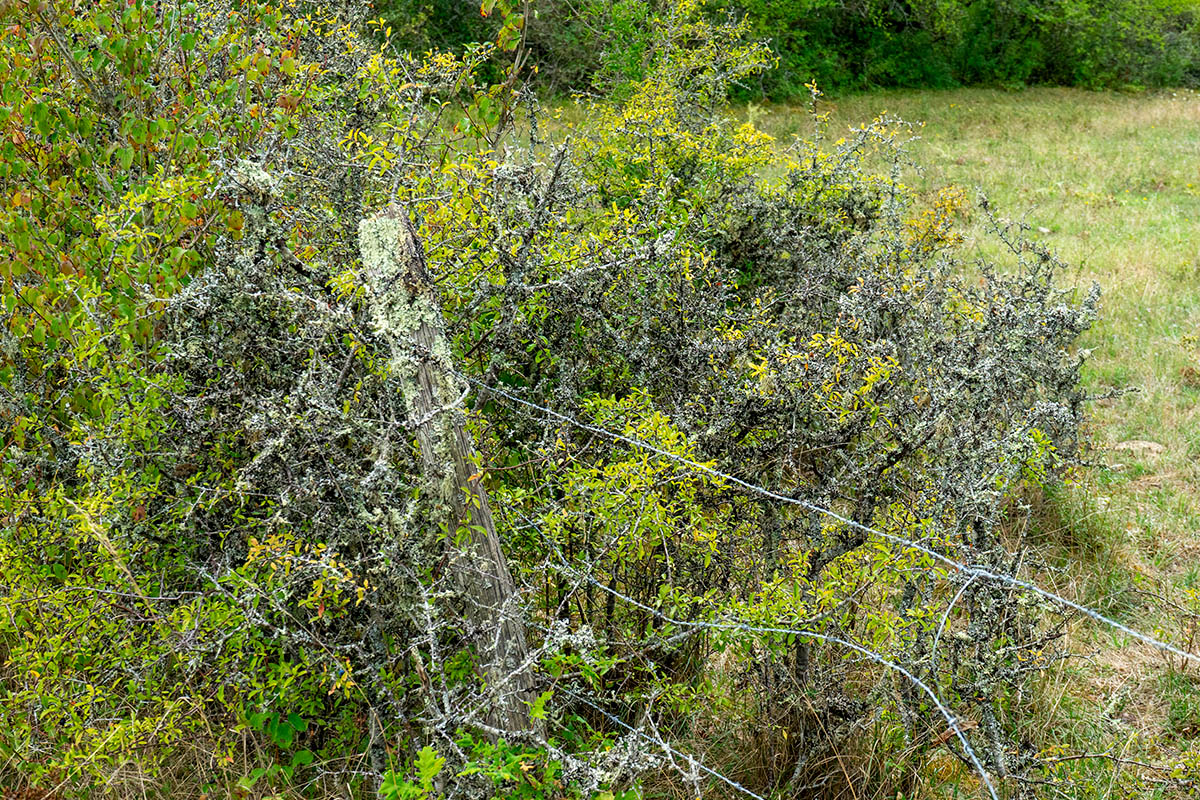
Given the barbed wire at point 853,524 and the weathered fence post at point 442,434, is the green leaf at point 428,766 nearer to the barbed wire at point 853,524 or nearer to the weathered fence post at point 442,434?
the weathered fence post at point 442,434

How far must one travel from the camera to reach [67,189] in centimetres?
340

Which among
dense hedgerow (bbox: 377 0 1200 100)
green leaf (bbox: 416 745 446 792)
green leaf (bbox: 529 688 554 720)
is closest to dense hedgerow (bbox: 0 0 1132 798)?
green leaf (bbox: 529 688 554 720)

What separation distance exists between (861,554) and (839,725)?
0.58 m

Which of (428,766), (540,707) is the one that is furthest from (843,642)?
(428,766)

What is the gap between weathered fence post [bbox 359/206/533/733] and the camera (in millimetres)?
2312

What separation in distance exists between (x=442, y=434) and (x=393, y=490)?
27 cm

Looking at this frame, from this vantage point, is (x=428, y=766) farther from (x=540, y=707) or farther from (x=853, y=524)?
(x=853, y=524)

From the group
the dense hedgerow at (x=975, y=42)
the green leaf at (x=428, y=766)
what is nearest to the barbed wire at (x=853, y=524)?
the green leaf at (x=428, y=766)

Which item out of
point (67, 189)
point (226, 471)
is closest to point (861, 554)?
point (226, 471)

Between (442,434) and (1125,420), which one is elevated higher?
(442,434)

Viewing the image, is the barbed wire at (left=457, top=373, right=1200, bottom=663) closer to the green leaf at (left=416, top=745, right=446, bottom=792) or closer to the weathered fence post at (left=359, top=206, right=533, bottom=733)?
the weathered fence post at (left=359, top=206, right=533, bottom=733)

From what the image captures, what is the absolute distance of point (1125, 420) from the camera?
612 centimetres

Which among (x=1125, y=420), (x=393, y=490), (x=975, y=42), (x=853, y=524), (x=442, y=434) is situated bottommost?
(x=975, y=42)

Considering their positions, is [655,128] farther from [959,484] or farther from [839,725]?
[839,725]
